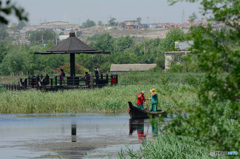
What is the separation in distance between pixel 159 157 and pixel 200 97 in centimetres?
453

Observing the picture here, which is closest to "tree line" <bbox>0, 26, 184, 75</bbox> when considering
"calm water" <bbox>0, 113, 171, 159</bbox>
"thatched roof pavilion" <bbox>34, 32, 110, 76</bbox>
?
"thatched roof pavilion" <bbox>34, 32, 110, 76</bbox>

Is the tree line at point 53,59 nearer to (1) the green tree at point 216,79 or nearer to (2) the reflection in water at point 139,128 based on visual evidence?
(2) the reflection in water at point 139,128

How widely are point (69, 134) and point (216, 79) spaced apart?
13.6 metres

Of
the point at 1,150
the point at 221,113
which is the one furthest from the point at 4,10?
the point at 1,150

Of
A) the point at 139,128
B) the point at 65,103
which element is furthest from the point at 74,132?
the point at 65,103

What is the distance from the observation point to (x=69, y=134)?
61.9ft

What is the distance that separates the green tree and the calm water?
17.6 feet

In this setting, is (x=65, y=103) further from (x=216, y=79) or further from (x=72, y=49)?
(x=216, y=79)

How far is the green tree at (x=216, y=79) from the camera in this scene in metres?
5.82

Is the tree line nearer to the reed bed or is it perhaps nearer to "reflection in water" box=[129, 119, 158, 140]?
the reed bed

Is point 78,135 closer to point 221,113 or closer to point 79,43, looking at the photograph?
point 221,113

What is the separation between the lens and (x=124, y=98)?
29.3m

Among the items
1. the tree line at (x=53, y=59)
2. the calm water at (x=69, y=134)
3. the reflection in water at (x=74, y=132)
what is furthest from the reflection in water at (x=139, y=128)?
the tree line at (x=53, y=59)

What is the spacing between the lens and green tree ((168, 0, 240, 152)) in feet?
19.1
